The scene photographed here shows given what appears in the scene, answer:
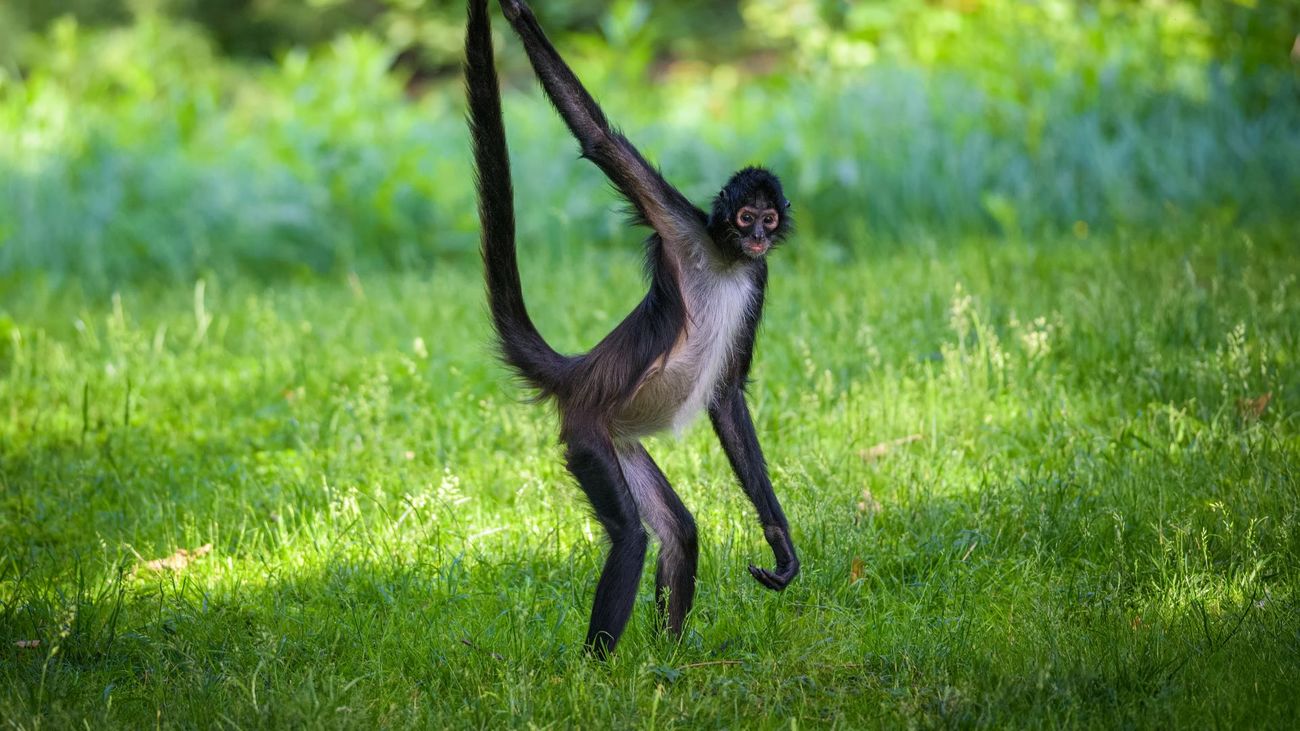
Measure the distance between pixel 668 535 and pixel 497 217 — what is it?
3.29ft

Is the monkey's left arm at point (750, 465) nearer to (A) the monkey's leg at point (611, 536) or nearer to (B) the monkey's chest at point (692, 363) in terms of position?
(B) the monkey's chest at point (692, 363)

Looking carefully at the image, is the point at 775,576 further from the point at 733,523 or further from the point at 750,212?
the point at 750,212

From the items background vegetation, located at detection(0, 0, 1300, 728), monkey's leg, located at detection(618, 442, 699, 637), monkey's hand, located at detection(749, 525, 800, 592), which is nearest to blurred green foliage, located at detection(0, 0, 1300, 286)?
background vegetation, located at detection(0, 0, 1300, 728)

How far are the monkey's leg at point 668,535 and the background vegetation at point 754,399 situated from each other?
0.60 feet

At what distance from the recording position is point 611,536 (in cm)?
334

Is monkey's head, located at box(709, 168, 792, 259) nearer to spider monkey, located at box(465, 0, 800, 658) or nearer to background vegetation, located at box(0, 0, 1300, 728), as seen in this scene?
spider monkey, located at box(465, 0, 800, 658)

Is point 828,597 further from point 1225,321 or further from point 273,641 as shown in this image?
point 1225,321

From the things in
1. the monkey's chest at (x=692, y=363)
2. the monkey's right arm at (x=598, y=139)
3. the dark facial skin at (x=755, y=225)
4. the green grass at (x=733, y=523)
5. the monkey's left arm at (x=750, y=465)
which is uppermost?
the monkey's right arm at (x=598, y=139)

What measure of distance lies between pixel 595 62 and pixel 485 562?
798cm

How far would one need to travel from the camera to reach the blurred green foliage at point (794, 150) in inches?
343

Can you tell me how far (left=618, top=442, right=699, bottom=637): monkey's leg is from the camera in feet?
11.7

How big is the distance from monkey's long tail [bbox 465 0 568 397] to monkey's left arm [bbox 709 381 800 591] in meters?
0.48

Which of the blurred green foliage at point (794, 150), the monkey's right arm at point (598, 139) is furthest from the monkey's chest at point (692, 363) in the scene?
the blurred green foliage at point (794, 150)

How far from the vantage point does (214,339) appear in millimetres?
7230
